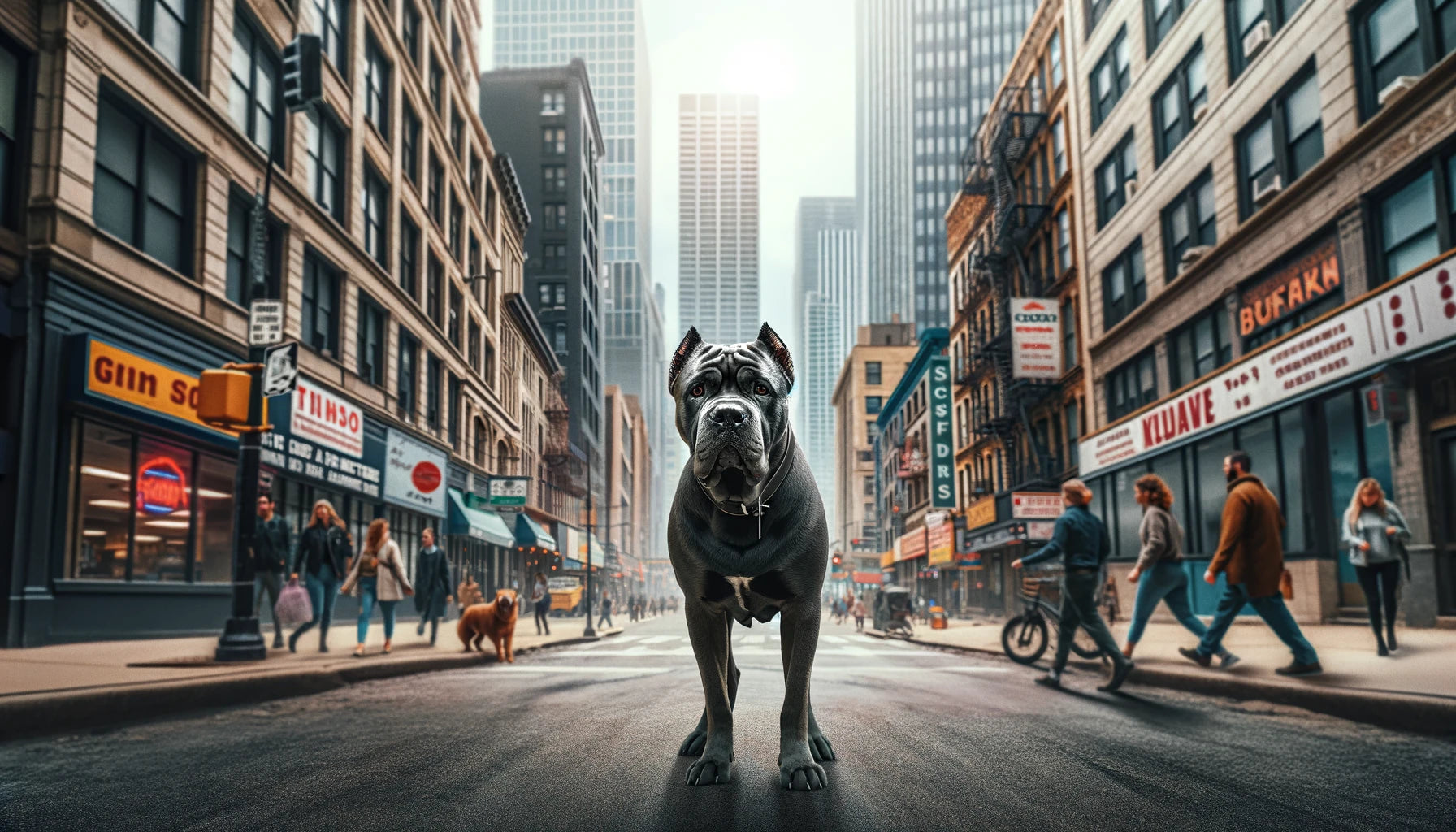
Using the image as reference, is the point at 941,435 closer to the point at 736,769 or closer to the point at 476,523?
the point at 476,523

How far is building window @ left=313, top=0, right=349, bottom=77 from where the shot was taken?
959 inches

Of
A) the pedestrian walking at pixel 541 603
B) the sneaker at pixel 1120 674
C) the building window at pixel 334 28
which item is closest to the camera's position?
the sneaker at pixel 1120 674

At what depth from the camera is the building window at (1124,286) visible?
26.0 m

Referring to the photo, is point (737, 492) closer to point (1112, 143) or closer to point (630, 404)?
point (1112, 143)

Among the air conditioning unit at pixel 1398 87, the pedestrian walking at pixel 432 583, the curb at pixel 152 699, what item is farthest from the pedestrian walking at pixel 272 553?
the air conditioning unit at pixel 1398 87

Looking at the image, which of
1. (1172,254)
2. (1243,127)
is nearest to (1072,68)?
(1172,254)

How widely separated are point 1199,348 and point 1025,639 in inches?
466

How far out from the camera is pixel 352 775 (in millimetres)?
4750

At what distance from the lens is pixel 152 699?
771 cm

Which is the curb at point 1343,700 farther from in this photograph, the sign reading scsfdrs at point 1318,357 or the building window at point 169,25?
the building window at point 169,25

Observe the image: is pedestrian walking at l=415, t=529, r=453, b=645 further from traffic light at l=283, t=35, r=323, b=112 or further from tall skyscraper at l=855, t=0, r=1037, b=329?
tall skyscraper at l=855, t=0, r=1037, b=329

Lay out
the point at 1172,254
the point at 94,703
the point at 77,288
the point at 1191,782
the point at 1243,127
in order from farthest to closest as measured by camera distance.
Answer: the point at 1172,254, the point at 1243,127, the point at 77,288, the point at 94,703, the point at 1191,782

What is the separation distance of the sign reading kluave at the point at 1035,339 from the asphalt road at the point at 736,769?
75.8ft

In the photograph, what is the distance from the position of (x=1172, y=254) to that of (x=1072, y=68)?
9.71 metres
